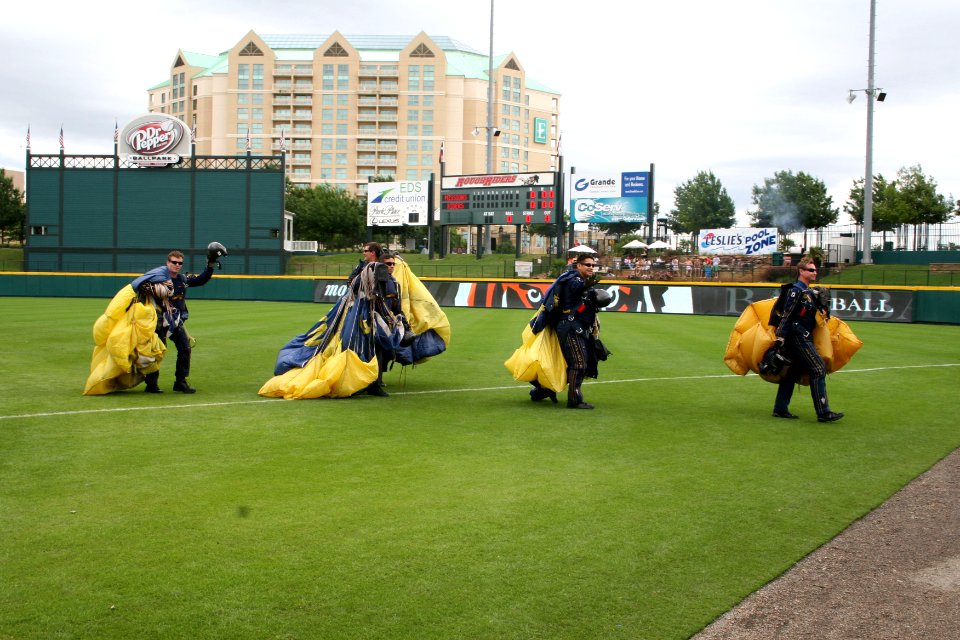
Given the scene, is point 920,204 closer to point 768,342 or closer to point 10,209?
point 768,342

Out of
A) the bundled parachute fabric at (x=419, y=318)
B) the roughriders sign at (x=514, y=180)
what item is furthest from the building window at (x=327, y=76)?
the bundled parachute fabric at (x=419, y=318)

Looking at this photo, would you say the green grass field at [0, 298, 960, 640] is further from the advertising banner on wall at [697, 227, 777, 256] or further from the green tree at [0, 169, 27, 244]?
the green tree at [0, 169, 27, 244]

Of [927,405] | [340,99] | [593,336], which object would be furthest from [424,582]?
[340,99]

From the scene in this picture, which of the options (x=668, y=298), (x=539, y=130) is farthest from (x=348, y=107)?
(x=668, y=298)

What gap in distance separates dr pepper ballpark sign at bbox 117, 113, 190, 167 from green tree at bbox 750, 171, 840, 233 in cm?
4630

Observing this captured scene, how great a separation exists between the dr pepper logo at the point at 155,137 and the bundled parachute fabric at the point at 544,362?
47.9 metres

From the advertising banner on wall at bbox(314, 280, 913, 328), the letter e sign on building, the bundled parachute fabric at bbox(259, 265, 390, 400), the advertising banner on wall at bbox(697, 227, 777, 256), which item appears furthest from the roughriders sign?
the letter e sign on building

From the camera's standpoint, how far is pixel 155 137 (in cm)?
5281

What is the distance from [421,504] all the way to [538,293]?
30513 mm

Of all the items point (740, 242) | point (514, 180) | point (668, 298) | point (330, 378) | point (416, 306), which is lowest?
point (330, 378)

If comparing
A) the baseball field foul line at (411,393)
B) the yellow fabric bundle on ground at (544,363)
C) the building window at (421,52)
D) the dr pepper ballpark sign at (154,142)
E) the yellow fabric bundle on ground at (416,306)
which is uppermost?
the building window at (421,52)

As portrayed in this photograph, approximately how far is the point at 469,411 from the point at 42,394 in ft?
17.2

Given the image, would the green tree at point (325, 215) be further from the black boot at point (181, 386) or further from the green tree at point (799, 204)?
the black boot at point (181, 386)

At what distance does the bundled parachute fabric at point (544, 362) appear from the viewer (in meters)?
10.1
